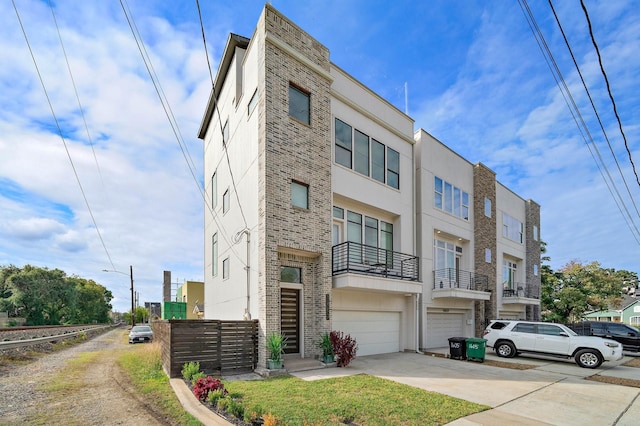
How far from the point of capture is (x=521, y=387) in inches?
373

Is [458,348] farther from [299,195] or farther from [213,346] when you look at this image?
[213,346]

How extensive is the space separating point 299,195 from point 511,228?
21.5 meters

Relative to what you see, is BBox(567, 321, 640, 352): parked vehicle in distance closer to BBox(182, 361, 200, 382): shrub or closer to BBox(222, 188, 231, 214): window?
BBox(222, 188, 231, 214): window

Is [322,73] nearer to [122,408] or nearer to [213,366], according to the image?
[213,366]

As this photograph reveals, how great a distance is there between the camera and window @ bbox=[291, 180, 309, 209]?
12633mm

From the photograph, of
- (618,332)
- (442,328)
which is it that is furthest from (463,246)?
(618,332)

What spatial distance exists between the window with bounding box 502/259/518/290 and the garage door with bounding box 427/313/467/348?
7028mm

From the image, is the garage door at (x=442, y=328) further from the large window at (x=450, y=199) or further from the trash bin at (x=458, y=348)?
the large window at (x=450, y=199)

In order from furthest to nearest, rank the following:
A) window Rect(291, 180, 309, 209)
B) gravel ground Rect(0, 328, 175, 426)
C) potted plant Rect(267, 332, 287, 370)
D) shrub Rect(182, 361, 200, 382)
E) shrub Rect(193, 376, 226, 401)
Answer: window Rect(291, 180, 309, 209) → potted plant Rect(267, 332, 287, 370) → shrub Rect(182, 361, 200, 382) → shrub Rect(193, 376, 226, 401) → gravel ground Rect(0, 328, 175, 426)

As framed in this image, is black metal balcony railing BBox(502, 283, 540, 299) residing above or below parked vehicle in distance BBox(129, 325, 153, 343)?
Result: above

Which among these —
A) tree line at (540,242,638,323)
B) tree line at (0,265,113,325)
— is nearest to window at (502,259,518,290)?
tree line at (540,242,638,323)

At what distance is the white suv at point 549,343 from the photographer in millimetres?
13320

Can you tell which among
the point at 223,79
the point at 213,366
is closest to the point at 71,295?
the point at 223,79

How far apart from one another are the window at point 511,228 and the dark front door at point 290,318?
1983 centimetres
